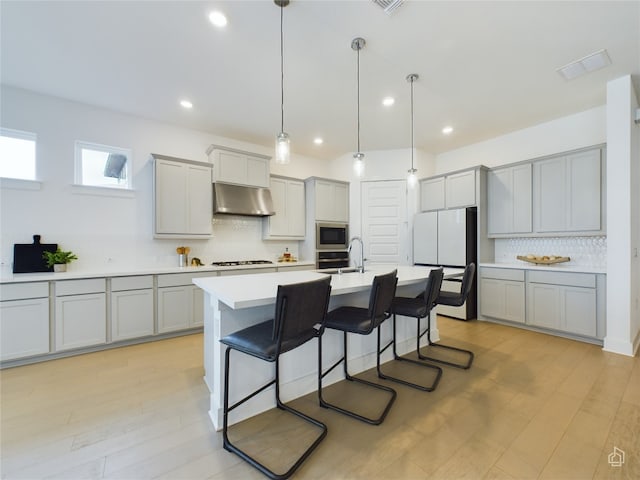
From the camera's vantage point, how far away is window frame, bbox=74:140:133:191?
342 cm

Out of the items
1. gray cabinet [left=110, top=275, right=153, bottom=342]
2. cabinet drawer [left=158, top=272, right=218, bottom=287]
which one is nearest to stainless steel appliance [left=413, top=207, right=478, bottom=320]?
cabinet drawer [left=158, top=272, right=218, bottom=287]

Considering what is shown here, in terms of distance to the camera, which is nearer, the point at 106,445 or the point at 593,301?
the point at 106,445

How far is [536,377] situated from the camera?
2430mm

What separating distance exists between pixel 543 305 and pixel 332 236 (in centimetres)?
329

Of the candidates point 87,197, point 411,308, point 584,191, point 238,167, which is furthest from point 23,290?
point 584,191

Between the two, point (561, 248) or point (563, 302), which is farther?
point (561, 248)

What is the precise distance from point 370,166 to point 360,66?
2705 mm

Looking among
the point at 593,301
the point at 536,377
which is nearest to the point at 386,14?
the point at 536,377

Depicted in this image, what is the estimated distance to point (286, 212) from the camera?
496 cm

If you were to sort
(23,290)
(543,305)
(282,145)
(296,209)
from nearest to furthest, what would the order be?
(282,145), (23,290), (543,305), (296,209)

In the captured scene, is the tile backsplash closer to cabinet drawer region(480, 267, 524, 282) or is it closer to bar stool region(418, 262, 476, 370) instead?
cabinet drawer region(480, 267, 524, 282)

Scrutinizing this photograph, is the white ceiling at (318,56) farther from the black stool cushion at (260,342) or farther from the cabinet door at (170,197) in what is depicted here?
the black stool cushion at (260,342)

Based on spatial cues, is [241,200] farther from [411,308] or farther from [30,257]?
[411,308]

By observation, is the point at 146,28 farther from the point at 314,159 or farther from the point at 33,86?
the point at 314,159
